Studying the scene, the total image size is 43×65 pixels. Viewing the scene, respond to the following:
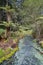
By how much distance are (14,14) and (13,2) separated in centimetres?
146

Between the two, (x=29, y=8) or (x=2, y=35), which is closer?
(x=2, y=35)

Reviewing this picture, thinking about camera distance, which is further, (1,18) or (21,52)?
(1,18)

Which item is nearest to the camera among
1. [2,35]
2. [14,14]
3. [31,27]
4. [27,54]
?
[27,54]

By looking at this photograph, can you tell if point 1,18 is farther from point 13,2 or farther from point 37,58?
point 37,58

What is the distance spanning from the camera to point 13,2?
51.8 feet

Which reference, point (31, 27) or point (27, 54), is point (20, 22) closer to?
point (31, 27)

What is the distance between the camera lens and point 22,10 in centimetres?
1491

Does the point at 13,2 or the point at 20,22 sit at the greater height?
the point at 13,2

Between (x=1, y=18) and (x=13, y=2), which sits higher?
(x=13, y=2)

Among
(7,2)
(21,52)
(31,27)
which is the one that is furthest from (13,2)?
(21,52)

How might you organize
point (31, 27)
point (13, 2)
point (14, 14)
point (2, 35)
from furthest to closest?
point (13, 2) < point (14, 14) < point (31, 27) < point (2, 35)

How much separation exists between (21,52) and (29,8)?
6069 millimetres

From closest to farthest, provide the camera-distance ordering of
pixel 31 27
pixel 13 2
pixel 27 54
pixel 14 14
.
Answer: pixel 27 54, pixel 31 27, pixel 14 14, pixel 13 2

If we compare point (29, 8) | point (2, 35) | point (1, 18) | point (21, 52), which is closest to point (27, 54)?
point (21, 52)
